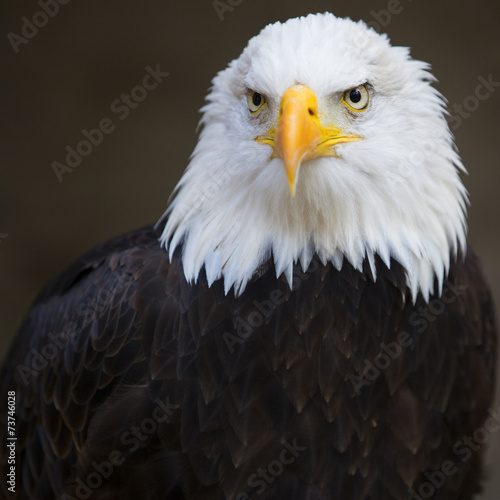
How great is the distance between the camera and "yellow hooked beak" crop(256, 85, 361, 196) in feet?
7.16

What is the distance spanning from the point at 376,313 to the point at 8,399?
59.4 inches

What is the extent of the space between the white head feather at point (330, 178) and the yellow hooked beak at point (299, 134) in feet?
0.11

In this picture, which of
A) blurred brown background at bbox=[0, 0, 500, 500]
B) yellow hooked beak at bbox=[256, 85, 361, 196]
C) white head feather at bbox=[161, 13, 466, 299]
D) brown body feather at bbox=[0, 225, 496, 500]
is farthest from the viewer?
blurred brown background at bbox=[0, 0, 500, 500]

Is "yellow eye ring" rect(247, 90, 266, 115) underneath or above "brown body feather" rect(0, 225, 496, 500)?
above

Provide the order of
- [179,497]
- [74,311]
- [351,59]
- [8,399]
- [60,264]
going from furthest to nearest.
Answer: [60,264] < [8,399] < [74,311] < [179,497] < [351,59]

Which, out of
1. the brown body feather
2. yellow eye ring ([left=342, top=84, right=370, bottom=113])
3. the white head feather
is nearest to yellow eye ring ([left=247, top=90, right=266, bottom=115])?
the white head feather

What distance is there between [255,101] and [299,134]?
1.09 feet

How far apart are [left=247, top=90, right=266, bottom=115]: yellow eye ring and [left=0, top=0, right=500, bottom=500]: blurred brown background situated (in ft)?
8.77

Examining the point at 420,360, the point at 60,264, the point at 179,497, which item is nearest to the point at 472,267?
the point at 420,360

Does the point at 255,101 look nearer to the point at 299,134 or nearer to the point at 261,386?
the point at 299,134

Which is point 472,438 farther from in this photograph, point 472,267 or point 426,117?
point 426,117

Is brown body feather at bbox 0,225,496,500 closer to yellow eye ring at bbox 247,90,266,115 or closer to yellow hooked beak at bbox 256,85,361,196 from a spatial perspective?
yellow hooked beak at bbox 256,85,361,196

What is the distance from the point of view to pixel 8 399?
313 centimetres

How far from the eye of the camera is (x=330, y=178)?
2.37 metres
